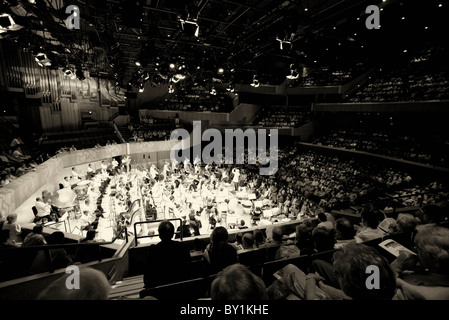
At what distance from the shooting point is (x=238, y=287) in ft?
4.54

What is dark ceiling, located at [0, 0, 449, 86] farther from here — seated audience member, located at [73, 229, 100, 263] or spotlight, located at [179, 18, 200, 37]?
seated audience member, located at [73, 229, 100, 263]

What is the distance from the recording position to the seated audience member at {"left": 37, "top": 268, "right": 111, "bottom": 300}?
1.24 meters

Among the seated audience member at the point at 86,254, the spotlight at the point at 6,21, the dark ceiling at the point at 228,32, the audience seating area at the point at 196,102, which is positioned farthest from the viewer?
the audience seating area at the point at 196,102

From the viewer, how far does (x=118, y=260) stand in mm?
4164

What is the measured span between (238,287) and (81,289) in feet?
2.84

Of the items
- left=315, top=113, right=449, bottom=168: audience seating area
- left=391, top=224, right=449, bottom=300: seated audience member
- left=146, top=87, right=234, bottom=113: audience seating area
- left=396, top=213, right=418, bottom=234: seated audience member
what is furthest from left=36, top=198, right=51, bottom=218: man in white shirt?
left=146, top=87, right=234, bottom=113: audience seating area

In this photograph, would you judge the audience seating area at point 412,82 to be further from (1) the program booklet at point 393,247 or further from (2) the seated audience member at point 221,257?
(2) the seated audience member at point 221,257

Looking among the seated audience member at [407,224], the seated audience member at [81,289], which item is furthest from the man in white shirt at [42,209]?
the seated audience member at [407,224]

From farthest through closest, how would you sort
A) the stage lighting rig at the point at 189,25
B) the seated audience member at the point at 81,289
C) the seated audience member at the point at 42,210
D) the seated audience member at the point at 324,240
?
the seated audience member at the point at 42,210
the stage lighting rig at the point at 189,25
the seated audience member at the point at 324,240
the seated audience member at the point at 81,289

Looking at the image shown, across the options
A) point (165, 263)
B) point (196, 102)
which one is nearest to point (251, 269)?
Result: point (165, 263)

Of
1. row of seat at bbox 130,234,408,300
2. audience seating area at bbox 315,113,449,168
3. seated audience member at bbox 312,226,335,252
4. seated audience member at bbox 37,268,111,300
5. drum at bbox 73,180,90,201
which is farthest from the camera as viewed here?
audience seating area at bbox 315,113,449,168

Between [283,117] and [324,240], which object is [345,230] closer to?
[324,240]

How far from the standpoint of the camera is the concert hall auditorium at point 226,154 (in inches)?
95.2

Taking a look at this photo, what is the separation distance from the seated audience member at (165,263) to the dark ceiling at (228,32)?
5.55 meters
